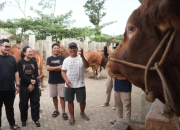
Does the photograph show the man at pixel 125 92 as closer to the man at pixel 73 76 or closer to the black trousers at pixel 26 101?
the man at pixel 73 76

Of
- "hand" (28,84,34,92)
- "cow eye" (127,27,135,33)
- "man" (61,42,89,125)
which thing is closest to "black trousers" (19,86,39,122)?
"hand" (28,84,34,92)

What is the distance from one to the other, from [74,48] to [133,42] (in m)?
3.56

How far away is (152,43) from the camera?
95 centimetres

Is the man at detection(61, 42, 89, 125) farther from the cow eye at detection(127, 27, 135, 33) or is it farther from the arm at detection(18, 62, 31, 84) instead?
the cow eye at detection(127, 27, 135, 33)

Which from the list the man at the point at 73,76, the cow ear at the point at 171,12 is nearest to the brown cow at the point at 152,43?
the cow ear at the point at 171,12

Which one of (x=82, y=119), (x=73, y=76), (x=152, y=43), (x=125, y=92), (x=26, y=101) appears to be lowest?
(x=82, y=119)

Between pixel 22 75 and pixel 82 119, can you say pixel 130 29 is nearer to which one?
pixel 22 75

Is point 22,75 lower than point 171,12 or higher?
lower

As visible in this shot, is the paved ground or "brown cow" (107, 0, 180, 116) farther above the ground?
"brown cow" (107, 0, 180, 116)

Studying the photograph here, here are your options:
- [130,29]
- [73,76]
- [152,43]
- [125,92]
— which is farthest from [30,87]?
[152,43]

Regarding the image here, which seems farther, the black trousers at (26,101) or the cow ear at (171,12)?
the black trousers at (26,101)

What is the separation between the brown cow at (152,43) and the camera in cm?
81

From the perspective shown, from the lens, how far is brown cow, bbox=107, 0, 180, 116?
0.81 meters

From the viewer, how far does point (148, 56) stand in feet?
3.23
